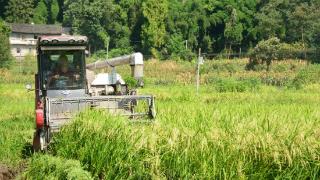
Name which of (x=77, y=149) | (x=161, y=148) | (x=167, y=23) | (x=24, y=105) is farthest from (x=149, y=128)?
(x=167, y=23)

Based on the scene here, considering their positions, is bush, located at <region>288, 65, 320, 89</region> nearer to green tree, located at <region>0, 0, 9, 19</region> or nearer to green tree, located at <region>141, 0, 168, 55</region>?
green tree, located at <region>141, 0, 168, 55</region>

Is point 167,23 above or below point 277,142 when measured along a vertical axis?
above

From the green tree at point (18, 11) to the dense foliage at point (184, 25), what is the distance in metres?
8.98

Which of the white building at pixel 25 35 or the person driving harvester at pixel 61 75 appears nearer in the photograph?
the person driving harvester at pixel 61 75

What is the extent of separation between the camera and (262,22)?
52188 mm

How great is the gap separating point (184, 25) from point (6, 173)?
49.8 m

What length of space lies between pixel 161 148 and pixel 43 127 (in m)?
3.03

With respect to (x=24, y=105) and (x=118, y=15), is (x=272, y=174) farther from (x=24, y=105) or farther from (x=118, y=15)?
(x=118, y=15)

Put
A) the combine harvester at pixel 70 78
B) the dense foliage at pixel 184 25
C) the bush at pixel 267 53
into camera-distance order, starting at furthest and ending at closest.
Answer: the dense foliage at pixel 184 25 < the bush at pixel 267 53 < the combine harvester at pixel 70 78

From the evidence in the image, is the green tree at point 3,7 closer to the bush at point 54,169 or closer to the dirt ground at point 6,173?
the dirt ground at point 6,173

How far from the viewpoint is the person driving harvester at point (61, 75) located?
10953 millimetres

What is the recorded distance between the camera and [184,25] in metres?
57.3

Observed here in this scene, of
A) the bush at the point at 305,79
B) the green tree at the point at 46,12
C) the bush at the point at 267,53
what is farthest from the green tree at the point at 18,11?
the bush at the point at 305,79

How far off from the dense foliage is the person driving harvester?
40469 mm
